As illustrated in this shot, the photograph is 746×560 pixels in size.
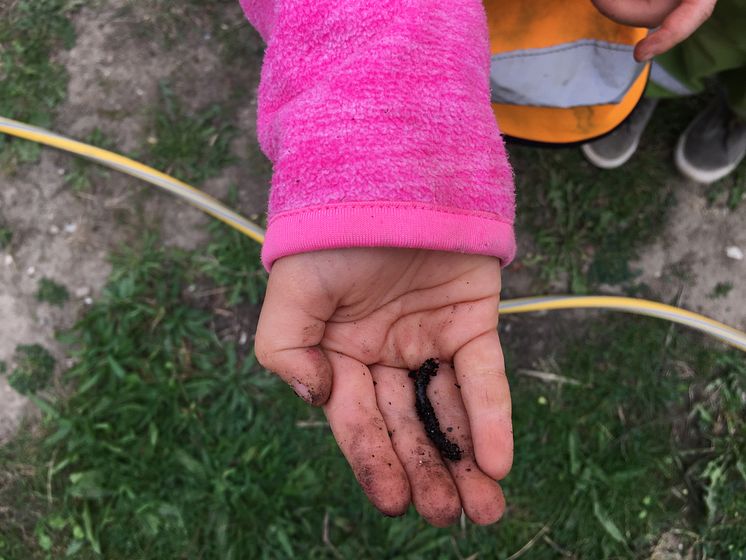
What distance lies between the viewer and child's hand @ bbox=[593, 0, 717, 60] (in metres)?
1.45

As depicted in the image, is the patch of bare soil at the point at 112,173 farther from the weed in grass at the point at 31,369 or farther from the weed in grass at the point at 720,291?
the weed in grass at the point at 720,291

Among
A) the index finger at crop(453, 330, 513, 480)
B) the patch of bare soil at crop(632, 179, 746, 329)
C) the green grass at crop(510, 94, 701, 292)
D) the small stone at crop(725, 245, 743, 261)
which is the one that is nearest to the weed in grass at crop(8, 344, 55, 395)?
the index finger at crop(453, 330, 513, 480)

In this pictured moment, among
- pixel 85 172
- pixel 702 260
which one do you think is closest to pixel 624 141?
pixel 702 260

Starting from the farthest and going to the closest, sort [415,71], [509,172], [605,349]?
1. [605,349]
2. [509,172]
3. [415,71]

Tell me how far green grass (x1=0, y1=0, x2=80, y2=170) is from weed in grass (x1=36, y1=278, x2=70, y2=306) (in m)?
0.66

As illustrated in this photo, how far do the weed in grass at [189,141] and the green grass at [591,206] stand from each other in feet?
4.77

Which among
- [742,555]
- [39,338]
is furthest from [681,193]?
[39,338]

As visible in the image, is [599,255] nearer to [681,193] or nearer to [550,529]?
[681,193]

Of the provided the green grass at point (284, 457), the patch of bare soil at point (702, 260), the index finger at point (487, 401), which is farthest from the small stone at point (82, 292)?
the patch of bare soil at point (702, 260)

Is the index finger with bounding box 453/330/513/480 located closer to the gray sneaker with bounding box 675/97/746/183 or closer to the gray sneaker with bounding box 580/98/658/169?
the gray sneaker with bounding box 580/98/658/169

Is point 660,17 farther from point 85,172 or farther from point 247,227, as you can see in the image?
point 85,172

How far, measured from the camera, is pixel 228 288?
9.05 ft

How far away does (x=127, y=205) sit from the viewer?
284 centimetres

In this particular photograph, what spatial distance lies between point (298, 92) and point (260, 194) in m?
1.38
